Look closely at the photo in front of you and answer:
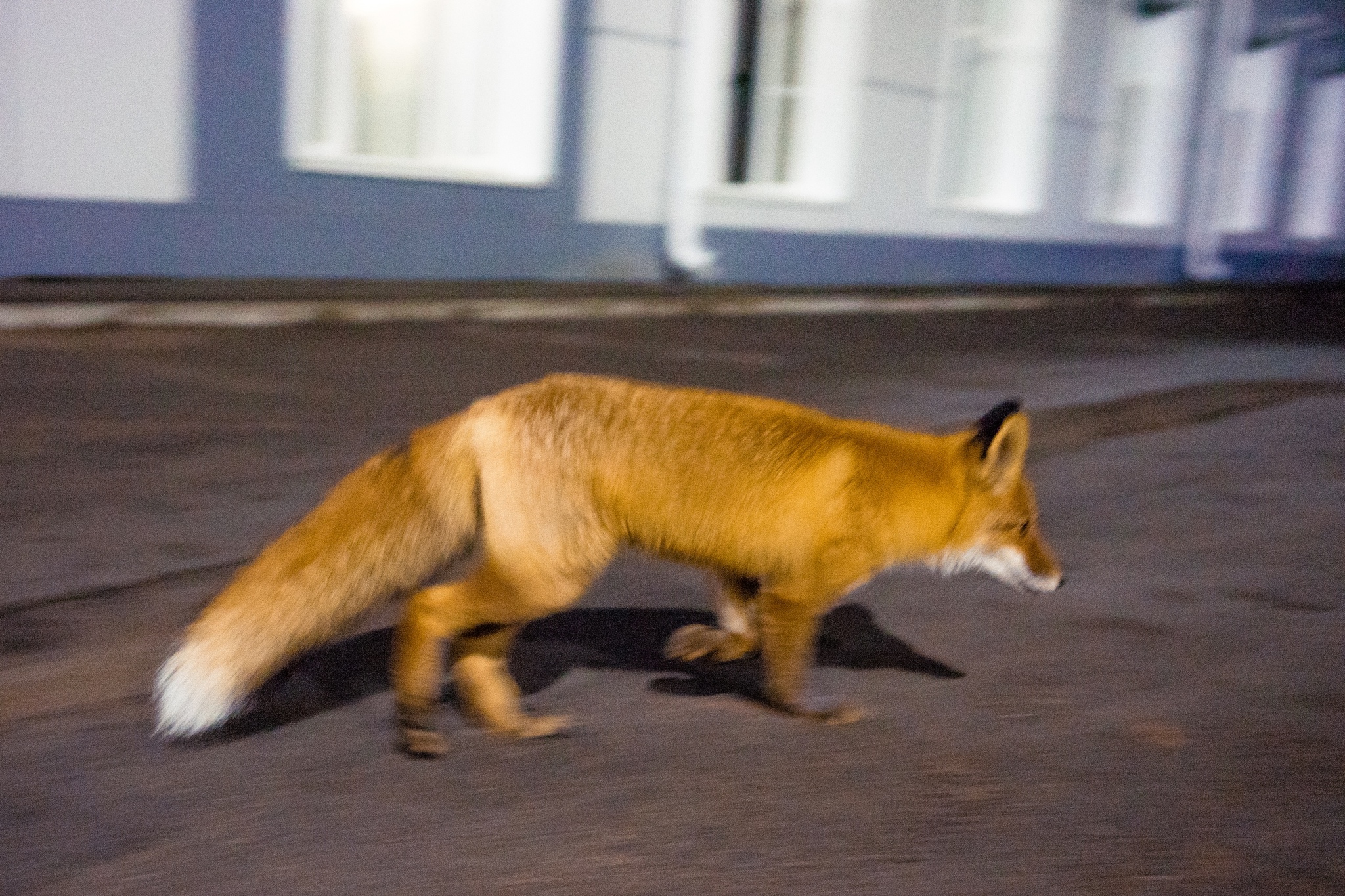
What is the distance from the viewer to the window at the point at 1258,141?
2092 cm

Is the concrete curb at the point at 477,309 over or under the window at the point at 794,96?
under

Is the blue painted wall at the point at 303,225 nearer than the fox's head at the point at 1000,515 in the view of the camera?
No

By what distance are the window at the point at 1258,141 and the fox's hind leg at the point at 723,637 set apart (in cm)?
1927

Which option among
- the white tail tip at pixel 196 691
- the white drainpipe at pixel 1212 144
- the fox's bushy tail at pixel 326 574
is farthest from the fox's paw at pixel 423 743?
the white drainpipe at pixel 1212 144

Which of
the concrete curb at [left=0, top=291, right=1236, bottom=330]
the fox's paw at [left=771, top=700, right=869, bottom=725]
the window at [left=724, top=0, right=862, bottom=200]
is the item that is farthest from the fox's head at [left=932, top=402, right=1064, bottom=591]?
the window at [left=724, top=0, right=862, bottom=200]

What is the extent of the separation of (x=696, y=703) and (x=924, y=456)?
36.8 inches

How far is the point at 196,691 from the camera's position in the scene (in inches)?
111

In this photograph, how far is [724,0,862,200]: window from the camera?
15.0m

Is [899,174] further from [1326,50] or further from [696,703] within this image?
[696,703]

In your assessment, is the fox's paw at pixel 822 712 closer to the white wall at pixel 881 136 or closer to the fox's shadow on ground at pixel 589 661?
the fox's shadow on ground at pixel 589 661

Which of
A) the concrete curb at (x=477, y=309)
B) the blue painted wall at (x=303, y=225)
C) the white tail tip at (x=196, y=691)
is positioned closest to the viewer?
the white tail tip at (x=196, y=691)

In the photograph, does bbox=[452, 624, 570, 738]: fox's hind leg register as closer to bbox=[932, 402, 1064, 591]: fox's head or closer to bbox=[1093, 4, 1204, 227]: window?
bbox=[932, 402, 1064, 591]: fox's head

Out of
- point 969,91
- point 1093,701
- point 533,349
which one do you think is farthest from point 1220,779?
point 969,91

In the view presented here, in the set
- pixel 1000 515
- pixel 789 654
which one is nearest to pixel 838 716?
pixel 789 654
